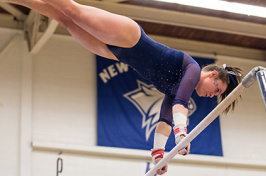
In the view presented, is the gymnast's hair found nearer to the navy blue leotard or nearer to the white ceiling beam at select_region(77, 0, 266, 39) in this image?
the navy blue leotard

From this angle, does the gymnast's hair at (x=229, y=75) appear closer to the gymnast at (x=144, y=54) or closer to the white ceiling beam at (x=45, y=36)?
the gymnast at (x=144, y=54)

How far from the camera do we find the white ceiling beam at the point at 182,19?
891cm

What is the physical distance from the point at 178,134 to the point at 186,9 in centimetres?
580

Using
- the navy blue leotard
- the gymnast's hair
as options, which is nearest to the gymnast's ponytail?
the gymnast's hair

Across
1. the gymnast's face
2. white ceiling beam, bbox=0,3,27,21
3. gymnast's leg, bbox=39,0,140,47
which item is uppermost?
white ceiling beam, bbox=0,3,27,21

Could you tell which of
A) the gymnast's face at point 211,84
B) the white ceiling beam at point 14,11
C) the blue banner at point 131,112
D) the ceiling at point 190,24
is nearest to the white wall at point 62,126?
the blue banner at point 131,112

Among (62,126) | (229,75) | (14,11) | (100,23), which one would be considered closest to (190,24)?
(62,126)

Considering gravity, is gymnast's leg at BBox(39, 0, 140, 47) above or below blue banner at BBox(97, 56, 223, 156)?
below

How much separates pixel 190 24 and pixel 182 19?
175mm

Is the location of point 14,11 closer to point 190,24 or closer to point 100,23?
point 190,24

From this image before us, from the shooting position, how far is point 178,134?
12.8ft

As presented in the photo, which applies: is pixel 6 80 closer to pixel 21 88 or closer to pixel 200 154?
pixel 21 88

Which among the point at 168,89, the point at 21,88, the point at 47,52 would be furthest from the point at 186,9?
the point at 168,89

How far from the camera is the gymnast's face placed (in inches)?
164
